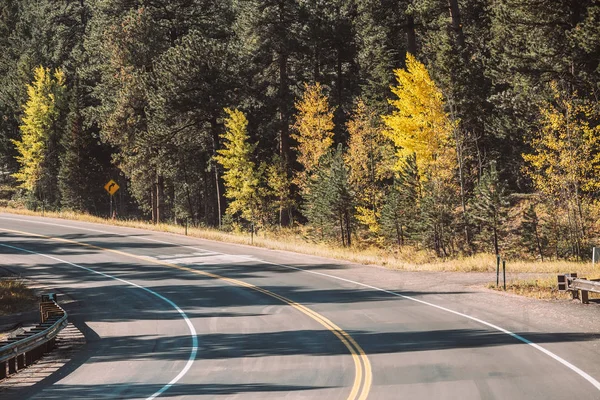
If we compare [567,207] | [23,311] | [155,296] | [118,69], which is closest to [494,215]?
[567,207]

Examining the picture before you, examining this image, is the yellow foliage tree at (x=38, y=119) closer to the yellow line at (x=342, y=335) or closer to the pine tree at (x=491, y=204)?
the yellow line at (x=342, y=335)

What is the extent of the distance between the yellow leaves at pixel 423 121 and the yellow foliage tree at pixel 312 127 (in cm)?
1200

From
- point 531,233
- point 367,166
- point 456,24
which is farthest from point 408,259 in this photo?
point 456,24

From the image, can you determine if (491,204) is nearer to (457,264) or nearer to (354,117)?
(457,264)

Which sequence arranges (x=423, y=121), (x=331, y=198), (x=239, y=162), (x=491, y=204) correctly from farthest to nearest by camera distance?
1. (x=239, y=162)
2. (x=331, y=198)
3. (x=423, y=121)
4. (x=491, y=204)

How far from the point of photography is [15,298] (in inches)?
1029

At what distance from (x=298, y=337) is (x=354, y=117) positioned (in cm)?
3884

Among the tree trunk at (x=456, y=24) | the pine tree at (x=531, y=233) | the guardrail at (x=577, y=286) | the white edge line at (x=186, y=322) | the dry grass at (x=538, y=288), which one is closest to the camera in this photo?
the white edge line at (x=186, y=322)

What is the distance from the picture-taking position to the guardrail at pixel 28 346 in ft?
51.4

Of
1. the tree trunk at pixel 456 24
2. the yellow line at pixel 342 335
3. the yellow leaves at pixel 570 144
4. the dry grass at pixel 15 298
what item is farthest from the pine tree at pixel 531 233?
the dry grass at pixel 15 298

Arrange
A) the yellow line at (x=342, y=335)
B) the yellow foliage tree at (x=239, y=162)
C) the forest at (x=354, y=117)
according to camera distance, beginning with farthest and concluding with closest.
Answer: the yellow foliage tree at (x=239, y=162) → the forest at (x=354, y=117) → the yellow line at (x=342, y=335)

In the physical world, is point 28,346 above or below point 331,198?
A: below

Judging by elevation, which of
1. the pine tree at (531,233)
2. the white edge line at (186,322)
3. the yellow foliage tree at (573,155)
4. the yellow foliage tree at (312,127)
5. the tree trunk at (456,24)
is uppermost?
the tree trunk at (456,24)

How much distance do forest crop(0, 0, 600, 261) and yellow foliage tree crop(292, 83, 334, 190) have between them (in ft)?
0.58
